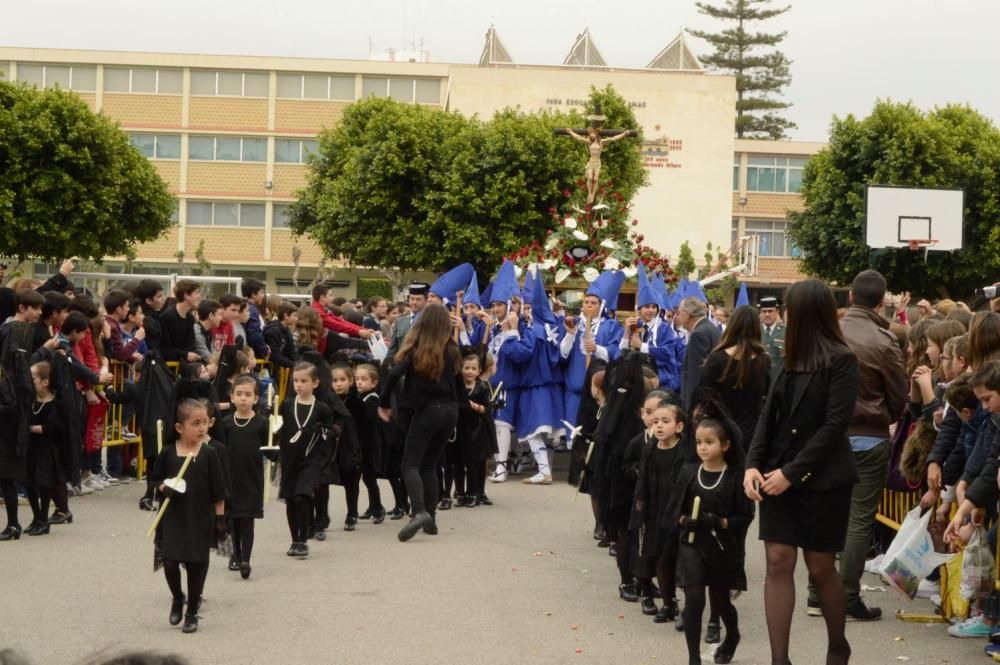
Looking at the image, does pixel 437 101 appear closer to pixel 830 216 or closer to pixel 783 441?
pixel 830 216

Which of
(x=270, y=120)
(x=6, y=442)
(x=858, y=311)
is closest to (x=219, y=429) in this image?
(x=6, y=442)

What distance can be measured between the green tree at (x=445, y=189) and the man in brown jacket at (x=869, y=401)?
127 feet

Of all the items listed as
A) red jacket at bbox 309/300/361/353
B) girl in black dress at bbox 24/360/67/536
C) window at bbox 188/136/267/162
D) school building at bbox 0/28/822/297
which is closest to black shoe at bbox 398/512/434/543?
girl in black dress at bbox 24/360/67/536

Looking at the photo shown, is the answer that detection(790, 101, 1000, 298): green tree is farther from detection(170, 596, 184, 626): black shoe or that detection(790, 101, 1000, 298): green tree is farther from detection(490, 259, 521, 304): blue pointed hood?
detection(170, 596, 184, 626): black shoe

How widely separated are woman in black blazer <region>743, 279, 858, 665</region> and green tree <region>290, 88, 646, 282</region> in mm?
40291

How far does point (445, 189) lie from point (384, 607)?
131 feet

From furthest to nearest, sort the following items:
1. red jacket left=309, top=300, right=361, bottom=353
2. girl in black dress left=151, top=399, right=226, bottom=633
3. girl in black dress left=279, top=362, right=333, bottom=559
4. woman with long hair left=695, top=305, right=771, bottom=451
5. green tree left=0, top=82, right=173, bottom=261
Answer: green tree left=0, top=82, right=173, bottom=261
red jacket left=309, top=300, right=361, bottom=353
girl in black dress left=279, top=362, right=333, bottom=559
woman with long hair left=695, top=305, right=771, bottom=451
girl in black dress left=151, top=399, right=226, bottom=633

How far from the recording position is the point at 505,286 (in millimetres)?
17953

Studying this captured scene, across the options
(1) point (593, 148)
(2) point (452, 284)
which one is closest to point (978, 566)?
(2) point (452, 284)

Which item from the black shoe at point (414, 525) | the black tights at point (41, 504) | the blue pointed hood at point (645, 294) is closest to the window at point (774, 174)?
the blue pointed hood at point (645, 294)

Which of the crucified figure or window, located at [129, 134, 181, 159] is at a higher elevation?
window, located at [129, 134, 181, 159]

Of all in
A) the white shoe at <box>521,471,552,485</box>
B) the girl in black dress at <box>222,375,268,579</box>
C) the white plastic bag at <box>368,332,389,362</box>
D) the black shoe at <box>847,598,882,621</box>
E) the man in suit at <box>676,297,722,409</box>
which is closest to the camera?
the black shoe at <box>847,598,882,621</box>

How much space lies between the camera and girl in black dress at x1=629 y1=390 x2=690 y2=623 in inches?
333

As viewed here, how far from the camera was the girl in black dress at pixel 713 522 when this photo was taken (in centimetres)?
750
